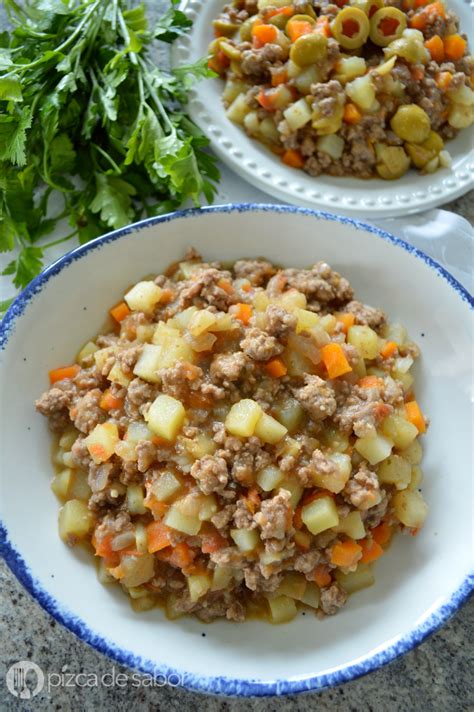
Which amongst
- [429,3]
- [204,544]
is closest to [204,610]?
[204,544]

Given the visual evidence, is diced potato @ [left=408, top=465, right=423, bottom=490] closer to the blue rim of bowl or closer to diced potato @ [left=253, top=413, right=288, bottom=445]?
the blue rim of bowl

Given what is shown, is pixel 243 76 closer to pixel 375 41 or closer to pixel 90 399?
pixel 375 41

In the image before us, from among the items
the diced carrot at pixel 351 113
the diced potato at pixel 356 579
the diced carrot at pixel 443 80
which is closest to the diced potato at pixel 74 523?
the diced potato at pixel 356 579

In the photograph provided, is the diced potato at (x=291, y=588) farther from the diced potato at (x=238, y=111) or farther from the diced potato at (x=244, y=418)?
the diced potato at (x=238, y=111)

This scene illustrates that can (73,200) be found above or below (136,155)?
below

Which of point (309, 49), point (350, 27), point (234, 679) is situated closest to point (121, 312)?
point (234, 679)

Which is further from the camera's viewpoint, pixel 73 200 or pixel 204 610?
pixel 73 200
